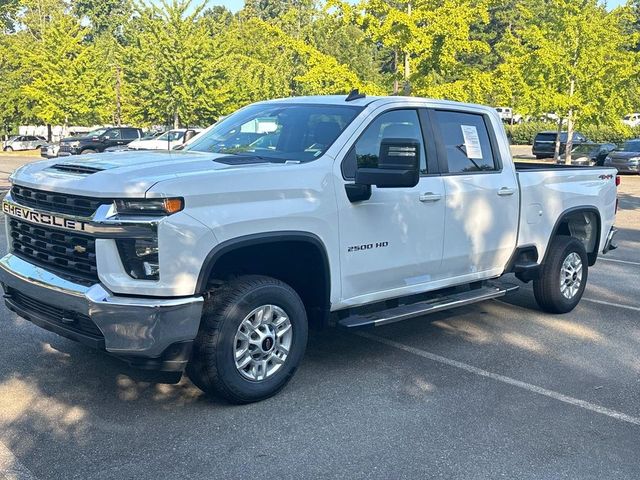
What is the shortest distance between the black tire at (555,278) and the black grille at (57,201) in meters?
4.48

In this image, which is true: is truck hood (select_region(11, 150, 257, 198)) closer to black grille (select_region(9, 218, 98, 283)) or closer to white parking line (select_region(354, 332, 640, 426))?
black grille (select_region(9, 218, 98, 283))

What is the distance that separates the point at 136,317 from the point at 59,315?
0.66 metres

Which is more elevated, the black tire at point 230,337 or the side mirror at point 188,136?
the side mirror at point 188,136

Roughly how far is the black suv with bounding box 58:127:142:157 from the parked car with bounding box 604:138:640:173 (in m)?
21.9

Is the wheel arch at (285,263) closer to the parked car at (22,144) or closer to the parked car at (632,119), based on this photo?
the parked car at (632,119)

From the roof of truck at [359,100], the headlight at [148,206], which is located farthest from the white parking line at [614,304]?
the headlight at [148,206]

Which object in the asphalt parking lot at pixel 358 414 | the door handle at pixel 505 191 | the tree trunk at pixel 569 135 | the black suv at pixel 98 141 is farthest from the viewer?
the black suv at pixel 98 141

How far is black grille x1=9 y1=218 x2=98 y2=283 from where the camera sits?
400 cm

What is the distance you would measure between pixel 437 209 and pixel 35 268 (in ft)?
9.64

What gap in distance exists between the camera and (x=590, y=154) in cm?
3080

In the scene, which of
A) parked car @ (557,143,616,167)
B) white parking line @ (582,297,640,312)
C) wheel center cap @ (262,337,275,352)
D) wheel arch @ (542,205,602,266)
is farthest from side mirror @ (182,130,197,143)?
parked car @ (557,143,616,167)

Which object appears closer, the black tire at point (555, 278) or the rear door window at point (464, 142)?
the rear door window at point (464, 142)

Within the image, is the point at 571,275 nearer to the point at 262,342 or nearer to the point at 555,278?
the point at 555,278

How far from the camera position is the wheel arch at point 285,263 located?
4090mm
